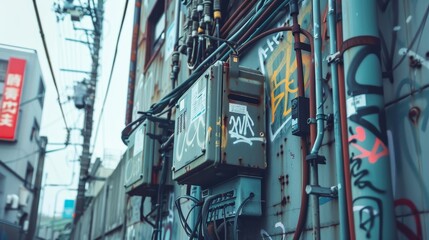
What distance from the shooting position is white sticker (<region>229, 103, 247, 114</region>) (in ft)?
12.8

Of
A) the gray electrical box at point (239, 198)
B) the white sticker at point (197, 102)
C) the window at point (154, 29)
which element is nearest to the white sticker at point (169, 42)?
the window at point (154, 29)

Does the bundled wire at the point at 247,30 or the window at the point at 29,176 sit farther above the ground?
the window at the point at 29,176

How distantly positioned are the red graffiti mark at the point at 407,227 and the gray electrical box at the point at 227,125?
1.54 meters

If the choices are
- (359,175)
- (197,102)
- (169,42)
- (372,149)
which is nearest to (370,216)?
(359,175)

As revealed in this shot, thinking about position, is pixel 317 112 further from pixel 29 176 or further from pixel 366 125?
pixel 29 176

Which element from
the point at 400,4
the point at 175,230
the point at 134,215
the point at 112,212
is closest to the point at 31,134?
the point at 112,212

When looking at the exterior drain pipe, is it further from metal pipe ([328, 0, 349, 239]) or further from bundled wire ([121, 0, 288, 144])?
bundled wire ([121, 0, 288, 144])

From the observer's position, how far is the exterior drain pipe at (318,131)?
2881 mm

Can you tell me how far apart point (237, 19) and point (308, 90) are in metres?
1.74

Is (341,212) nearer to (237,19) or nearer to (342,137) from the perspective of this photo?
(342,137)

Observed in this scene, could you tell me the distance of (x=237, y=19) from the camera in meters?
4.88

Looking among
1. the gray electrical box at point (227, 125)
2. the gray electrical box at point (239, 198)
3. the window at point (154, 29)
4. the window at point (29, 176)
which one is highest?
the window at point (29, 176)

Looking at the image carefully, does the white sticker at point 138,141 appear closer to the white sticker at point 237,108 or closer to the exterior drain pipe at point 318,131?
the white sticker at point 237,108

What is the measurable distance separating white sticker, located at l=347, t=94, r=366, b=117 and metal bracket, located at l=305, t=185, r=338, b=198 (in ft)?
1.76
